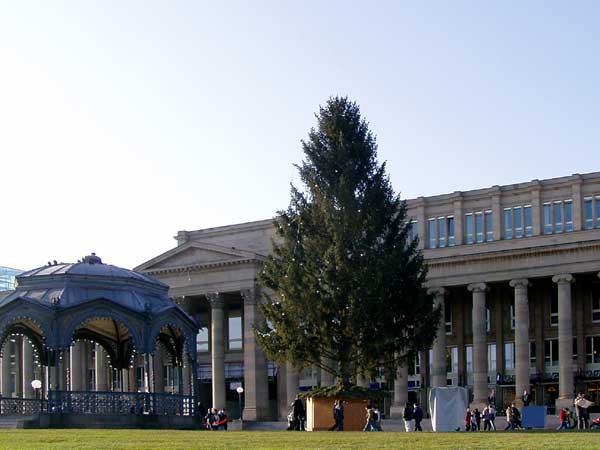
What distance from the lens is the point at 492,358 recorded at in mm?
106250

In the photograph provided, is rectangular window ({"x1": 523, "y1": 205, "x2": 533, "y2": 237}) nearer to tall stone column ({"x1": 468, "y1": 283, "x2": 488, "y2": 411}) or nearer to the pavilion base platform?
tall stone column ({"x1": 468, "y1": 283, "x2": 488, "y2": 411})

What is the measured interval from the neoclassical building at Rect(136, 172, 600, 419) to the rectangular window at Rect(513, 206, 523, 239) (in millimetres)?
81

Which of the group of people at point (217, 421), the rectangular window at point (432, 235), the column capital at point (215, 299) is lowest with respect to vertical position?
the group of people at point (217, 421)

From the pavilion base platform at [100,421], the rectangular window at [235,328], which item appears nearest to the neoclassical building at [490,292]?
the rectangular window at [235,328]

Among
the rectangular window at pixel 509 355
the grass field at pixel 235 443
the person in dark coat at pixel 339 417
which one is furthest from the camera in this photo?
the rectangular window at pixel 509 355

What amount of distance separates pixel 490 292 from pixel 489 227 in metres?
6.19

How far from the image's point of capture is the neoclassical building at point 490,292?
3863 inches

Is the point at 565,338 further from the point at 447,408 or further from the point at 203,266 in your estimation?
the point at 447,408

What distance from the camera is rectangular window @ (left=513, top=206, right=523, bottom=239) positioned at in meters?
102

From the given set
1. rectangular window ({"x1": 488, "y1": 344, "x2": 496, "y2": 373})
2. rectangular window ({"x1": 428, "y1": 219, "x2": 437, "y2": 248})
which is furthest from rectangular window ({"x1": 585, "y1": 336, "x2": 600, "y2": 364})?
rectangular window ({"x1": 428, "y1": 219, "x2": 437, "y2": 248})

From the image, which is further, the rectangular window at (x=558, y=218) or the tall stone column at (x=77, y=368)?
the tall stone column at (x=77, y=368)

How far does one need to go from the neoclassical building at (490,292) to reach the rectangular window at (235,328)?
3.38 metres

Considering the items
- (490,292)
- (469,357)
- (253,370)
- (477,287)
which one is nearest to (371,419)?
(477,287)

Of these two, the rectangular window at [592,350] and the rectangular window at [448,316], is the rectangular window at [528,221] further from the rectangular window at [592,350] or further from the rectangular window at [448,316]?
the rectangular window at [448,316]
